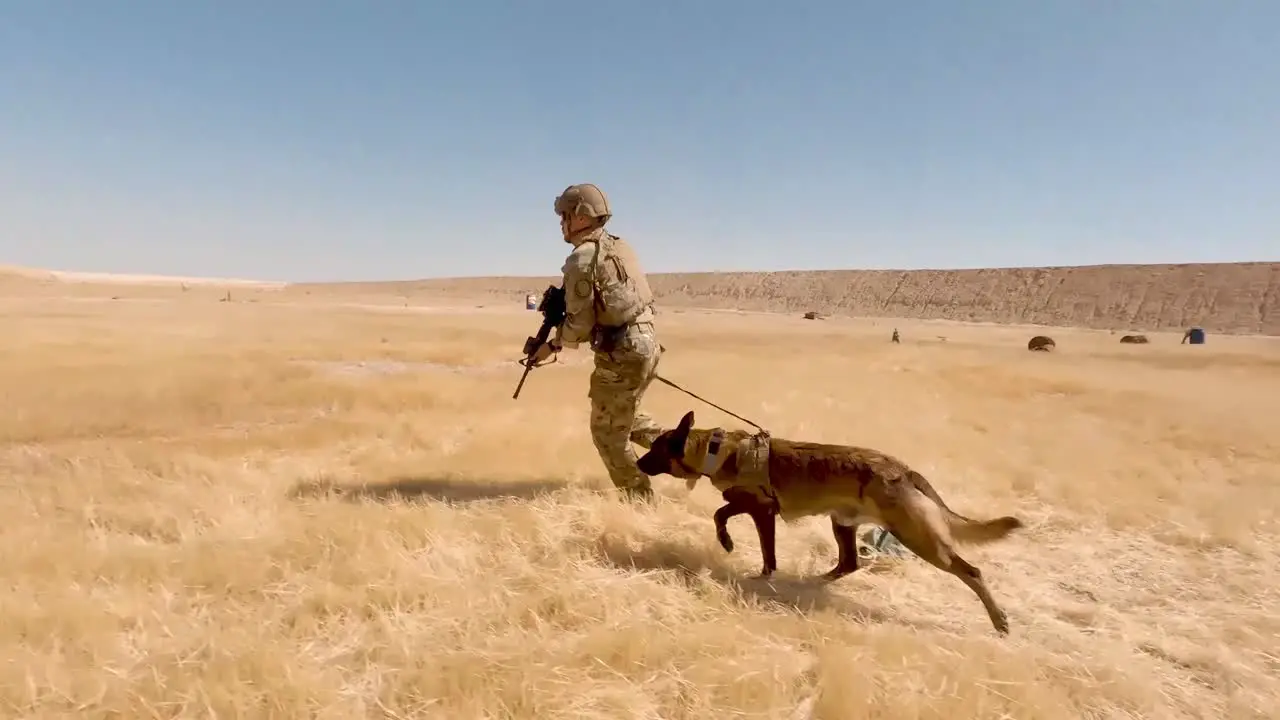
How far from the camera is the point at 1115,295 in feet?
240

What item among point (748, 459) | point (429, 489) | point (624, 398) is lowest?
point (429, 489)

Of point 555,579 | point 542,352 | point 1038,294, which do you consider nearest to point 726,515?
point 555,579

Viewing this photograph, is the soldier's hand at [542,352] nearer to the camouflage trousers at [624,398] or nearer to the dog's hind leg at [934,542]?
the camouflage trousers at [624,398]

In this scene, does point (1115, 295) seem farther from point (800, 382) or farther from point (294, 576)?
point (294, 576)

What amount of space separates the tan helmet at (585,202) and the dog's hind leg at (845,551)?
11.5ft

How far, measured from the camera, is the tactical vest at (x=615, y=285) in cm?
580

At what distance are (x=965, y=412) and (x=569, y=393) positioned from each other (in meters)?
8.15

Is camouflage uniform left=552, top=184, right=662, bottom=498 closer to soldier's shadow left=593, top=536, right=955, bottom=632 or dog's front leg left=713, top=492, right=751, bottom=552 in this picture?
soldier's shadow left=593, top=536, right=955, bottom=632

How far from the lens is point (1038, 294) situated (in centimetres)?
7938

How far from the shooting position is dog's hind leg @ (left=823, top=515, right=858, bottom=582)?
186 inches

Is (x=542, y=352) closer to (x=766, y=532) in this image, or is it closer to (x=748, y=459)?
(x=748, y=459)

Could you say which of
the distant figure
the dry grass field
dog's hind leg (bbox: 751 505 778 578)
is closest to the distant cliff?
the distant figure

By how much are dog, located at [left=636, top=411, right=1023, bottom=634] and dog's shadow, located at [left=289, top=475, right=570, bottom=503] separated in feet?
6.82

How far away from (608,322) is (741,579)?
101 inches
